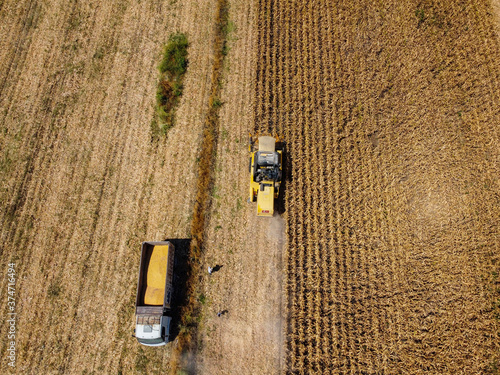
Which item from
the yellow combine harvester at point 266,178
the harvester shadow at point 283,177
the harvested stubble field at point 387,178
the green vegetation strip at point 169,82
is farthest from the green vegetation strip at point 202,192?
the harvester shadow at point 283,177

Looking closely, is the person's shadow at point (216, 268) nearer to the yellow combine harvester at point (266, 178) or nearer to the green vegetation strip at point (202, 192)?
the green vegetation strip at point (202, 192)

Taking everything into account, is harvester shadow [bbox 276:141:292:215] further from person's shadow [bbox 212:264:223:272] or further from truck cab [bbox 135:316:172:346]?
truck cab [bbox 135:316:172:346]

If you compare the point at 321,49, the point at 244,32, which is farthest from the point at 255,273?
the point at 244,32

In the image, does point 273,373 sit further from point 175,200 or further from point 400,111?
point 400,111

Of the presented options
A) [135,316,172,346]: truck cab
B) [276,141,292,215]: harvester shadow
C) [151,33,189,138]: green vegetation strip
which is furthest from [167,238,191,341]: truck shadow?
[151,33,189,138]: green vegetation strip

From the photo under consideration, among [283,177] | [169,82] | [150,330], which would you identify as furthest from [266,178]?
[169,82]
